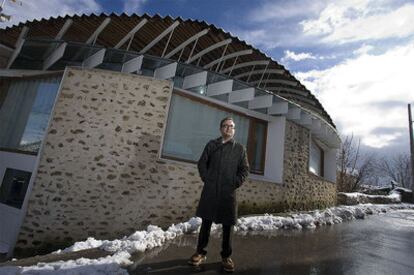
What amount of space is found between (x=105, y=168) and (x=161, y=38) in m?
4.25

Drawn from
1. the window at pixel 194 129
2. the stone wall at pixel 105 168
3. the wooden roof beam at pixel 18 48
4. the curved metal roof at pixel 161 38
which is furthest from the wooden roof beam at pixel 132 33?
the wooden roof beam at pixel 18 48

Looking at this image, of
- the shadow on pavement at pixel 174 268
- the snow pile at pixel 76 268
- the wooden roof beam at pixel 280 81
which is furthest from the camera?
the wooden roof beam at pixel 280 81

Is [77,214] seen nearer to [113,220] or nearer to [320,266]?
[113,220]

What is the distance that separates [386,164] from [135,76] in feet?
164

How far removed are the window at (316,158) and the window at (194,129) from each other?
12.1ft

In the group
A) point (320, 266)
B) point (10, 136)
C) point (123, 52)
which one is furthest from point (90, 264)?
point (10, 136)

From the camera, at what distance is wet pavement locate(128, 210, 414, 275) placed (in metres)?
3.29

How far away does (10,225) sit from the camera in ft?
19.9

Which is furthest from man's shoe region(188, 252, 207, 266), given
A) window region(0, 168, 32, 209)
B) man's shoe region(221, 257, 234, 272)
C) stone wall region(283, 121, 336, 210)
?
stone wall region(283, 121, 336, 210)

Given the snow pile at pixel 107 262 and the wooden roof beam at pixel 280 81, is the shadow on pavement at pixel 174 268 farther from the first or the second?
the wooden roof beam at pixel 280 81

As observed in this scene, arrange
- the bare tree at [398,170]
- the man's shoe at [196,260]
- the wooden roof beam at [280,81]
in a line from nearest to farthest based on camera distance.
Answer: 1. the man's shoe at [196,260]
2. the wooden roof beam at [280,81]
3. the bare tree at [398,170]

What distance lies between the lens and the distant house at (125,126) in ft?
19.2

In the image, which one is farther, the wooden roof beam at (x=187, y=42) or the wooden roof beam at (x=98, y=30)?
the wooden roof beam at (x=187, y=42)

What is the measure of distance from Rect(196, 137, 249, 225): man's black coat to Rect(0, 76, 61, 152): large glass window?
525 cm
